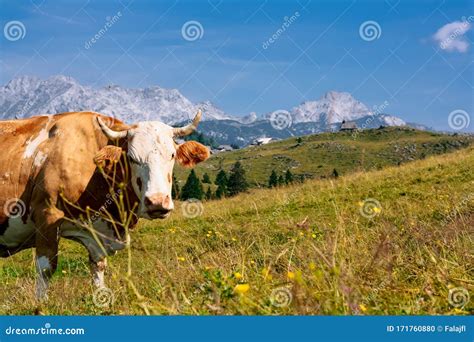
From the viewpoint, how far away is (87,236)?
28.0 feet

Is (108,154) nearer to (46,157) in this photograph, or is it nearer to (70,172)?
(70,172)

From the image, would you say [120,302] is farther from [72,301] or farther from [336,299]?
[336,299]

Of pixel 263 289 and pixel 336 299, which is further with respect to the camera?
pixel 263 289

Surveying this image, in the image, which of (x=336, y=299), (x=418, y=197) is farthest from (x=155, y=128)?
(x=418, y=197)

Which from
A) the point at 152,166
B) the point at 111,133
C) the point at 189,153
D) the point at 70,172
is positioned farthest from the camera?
the point at 189,153

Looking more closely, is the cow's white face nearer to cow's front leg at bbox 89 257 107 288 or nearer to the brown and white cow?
the brown and white cow

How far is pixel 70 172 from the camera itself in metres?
8.22

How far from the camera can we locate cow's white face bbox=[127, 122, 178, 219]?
287 inches

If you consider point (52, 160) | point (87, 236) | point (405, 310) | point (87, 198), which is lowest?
point (405, 310)

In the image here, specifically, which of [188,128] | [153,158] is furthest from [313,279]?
[188,128]

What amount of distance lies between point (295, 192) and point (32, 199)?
1234 cm

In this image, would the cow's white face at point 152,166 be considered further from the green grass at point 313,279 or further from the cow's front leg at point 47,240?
the cow's front leg at point 47,240

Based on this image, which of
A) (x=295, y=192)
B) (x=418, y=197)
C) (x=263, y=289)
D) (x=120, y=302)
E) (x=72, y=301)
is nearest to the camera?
(x=263, y=289)

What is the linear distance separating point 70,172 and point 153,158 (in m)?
1.39
